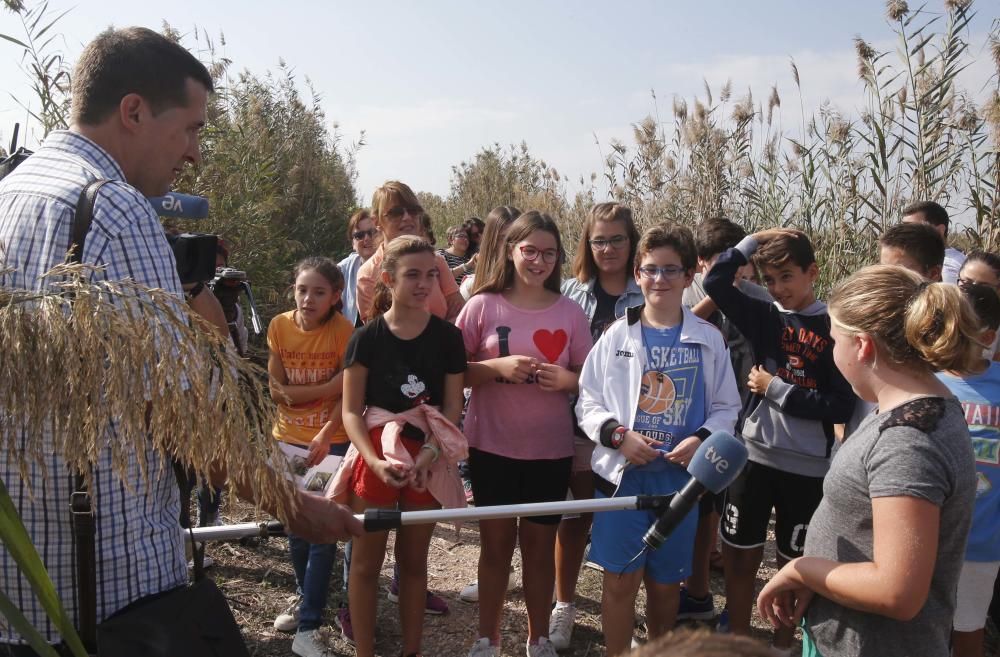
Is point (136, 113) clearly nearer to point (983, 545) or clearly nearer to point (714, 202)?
point (983, 545)

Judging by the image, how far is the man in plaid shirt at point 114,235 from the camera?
165 cm

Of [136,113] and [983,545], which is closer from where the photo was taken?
[136,113]

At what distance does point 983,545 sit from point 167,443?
119 inches

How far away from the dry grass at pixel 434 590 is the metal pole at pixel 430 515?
5.92ft

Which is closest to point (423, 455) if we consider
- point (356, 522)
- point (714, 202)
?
point (356, 522)

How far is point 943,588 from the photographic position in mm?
1932

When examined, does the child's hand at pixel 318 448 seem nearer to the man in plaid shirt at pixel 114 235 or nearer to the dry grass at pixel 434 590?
the dry grass at pixel 434 590

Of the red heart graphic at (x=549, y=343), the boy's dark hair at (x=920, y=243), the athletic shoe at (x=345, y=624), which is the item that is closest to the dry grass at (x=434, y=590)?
the athletic shoe at (x=345, y=624)

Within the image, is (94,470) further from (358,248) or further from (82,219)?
(358,248)

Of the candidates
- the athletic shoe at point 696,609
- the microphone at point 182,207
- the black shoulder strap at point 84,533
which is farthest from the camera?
the athletic shoe at point 696,609

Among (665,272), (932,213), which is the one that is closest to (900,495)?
(665,272)

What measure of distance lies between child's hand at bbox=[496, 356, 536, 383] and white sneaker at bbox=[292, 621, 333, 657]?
1.46m

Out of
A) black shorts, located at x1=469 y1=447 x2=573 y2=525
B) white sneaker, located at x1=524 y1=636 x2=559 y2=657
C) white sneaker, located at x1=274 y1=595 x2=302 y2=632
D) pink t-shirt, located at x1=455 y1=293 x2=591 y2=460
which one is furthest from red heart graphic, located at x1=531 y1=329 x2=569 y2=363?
white sneaker, located at x1=274 y1=595 x2=302 y2=632

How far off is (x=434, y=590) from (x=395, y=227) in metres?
2.12
